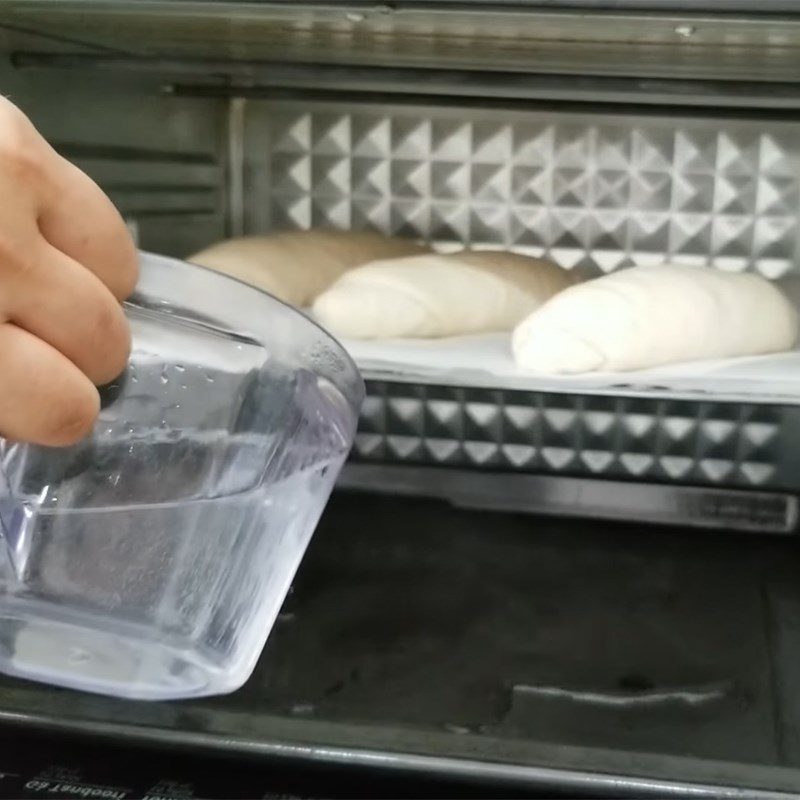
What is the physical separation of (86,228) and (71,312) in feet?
0.13

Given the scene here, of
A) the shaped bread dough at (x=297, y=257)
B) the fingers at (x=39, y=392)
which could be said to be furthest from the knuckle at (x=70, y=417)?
the shaped bread dough at (x=297, y=257)

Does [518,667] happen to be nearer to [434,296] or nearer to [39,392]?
[434,296]

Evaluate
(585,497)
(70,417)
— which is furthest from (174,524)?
(585,497)

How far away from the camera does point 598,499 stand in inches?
37.1

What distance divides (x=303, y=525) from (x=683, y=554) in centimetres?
40

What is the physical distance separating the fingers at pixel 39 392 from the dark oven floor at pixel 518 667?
241 mm

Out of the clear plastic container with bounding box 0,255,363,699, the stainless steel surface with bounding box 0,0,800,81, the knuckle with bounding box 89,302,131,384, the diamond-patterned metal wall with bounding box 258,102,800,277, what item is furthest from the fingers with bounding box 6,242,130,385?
the diamond-patterned metal wall with bounding box 258,102,800,277

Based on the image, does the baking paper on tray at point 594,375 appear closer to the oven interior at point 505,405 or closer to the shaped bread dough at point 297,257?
the oven interior at point 505,405

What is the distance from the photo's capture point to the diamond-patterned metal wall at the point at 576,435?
903 millimetres

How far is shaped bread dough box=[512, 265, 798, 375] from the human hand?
0.31 m

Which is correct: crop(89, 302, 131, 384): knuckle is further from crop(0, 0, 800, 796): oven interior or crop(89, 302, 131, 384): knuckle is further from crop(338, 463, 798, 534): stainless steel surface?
crop(338, 463, 798, 534): stainless steel surface

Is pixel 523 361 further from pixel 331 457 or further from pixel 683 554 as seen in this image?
pixel 683 554

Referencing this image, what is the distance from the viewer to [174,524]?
624 mm

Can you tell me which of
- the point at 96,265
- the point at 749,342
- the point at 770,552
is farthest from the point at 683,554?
the point at 96,265
